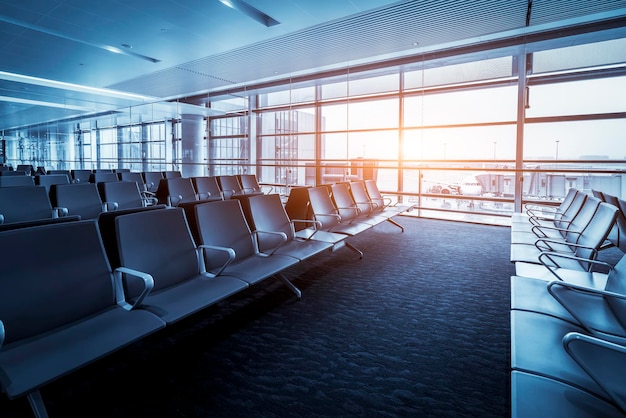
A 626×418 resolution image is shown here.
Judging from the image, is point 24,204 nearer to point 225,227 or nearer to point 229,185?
point 225,227

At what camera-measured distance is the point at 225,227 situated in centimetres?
287

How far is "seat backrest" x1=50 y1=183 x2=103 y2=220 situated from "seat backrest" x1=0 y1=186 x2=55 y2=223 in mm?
224

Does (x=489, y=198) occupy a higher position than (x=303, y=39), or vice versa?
(x=303, y=39)

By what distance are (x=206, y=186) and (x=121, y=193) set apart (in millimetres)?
1497

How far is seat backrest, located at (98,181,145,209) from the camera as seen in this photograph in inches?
168

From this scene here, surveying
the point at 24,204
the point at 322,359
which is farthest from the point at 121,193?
the point at 322,359

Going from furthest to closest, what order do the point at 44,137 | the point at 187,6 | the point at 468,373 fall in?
the point at 44,137 < the point at 187,6 < the point at 468,373

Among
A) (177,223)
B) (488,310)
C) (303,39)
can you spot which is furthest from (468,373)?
(303,39)

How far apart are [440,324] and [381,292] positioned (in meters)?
0.70

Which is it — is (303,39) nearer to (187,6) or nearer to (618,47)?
(187,6)

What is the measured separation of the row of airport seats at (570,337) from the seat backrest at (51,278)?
6.52 ft

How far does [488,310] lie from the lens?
9.64 feet

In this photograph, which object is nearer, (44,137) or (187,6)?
(187,6)

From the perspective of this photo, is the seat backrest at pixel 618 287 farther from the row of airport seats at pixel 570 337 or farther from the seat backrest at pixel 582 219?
the seat backrest at pixel 582 219
